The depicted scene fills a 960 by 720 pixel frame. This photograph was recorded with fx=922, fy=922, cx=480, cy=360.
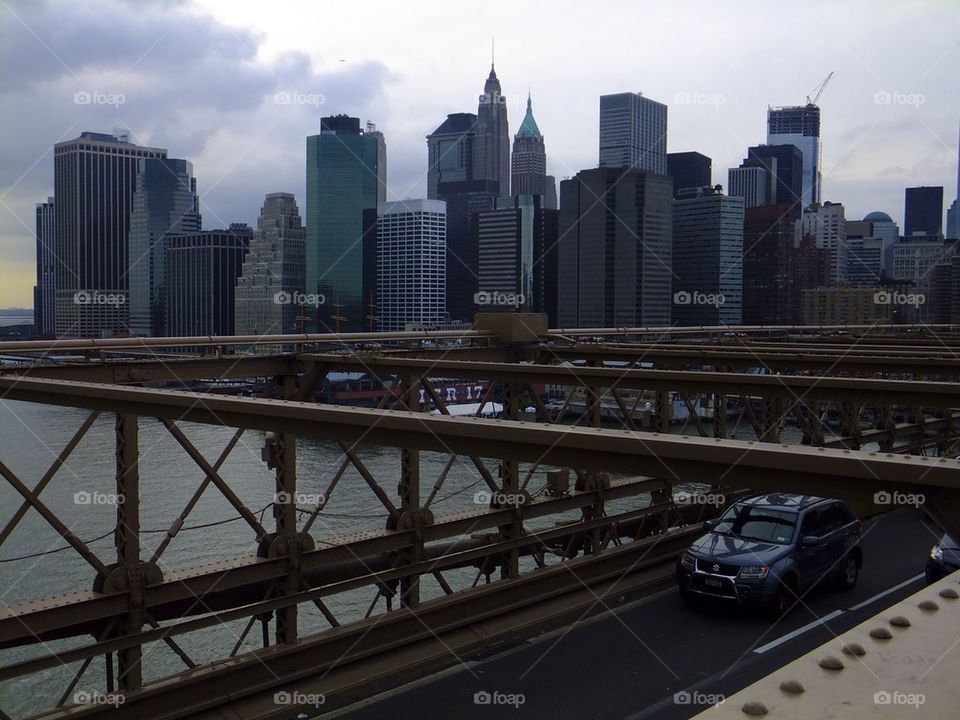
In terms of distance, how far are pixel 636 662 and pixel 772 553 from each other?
9.82 feet

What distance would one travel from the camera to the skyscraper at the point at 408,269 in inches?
2576

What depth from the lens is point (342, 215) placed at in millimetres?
78812

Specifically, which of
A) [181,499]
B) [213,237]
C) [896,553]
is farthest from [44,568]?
[213,237]

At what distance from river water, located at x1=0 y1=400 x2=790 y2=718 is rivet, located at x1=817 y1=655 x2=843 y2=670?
25.2 feet

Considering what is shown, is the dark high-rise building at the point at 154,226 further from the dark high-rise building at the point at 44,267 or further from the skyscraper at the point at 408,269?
the skyscraper at the point at 408,269

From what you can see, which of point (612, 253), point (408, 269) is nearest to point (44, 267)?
point (408, 269)

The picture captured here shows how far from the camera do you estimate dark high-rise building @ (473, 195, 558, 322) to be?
76625mm

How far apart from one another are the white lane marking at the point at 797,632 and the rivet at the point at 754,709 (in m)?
9.15

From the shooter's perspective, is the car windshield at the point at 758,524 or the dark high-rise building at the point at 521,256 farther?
the dark high-rise building at the point at 521,256

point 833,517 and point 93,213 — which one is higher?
point 93,213

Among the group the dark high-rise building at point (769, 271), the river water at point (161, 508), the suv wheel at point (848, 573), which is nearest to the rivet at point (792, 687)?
the river water at point (161, 508)

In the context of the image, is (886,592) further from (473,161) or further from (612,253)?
(473,161)

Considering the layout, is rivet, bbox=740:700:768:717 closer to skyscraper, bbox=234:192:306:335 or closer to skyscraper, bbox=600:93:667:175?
skyscraper, bbox=234:192:306:335

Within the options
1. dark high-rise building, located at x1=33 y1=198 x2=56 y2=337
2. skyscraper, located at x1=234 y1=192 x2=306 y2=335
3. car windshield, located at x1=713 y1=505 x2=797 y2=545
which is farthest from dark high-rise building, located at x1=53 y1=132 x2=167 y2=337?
car windshield, located at x1=713 y1=505 x2=797 y2=545
